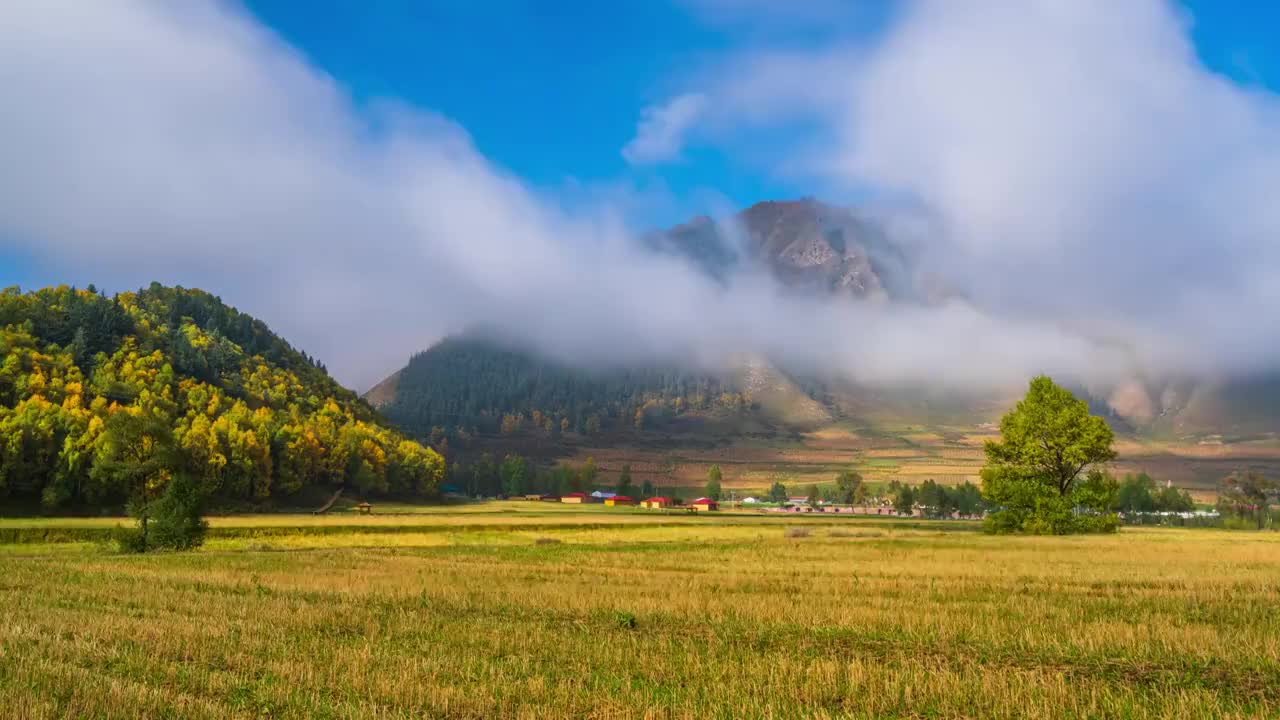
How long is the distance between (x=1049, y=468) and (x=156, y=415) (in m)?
74.4

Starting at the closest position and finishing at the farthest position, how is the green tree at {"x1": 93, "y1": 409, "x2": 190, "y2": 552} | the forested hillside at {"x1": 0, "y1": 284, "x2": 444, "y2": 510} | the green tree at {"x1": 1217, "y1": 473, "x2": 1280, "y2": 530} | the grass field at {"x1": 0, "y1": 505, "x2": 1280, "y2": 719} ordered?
the grass field at {"x1": 0, "y1": 505, "x2": 1280, "y2": 719} < the green tree at {"x1": 93, "y1": 409, "x2": 190, "y2": 552} < the forested hillside at {"x1": 0, "y1": 284, "x2": 444, "y2": 510} < the green tree at {"x1": 1217, "y1": 473, "x2": 1280, "y2": 530}

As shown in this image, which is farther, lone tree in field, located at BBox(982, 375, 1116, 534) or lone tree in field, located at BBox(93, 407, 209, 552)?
lone tree in field, located at BBox(982, 375, 1116, 534)

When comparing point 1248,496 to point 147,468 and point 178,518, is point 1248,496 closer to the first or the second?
point 178,518

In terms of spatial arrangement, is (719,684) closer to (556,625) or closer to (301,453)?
(556,625)

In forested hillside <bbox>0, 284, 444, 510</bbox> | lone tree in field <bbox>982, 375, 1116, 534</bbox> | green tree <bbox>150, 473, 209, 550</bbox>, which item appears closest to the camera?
green tree <bbox>150, 473, 209, 550</bbox>

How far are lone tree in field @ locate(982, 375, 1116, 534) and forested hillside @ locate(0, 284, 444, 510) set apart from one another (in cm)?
6912

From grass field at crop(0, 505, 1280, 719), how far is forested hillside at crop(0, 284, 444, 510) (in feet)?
122

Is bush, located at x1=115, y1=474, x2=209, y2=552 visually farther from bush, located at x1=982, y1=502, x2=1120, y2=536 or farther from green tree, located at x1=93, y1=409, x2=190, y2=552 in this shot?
bush, located at x1=982, y1=502, x2=1120, y2=536

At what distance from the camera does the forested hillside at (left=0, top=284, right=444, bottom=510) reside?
9794 centimetres

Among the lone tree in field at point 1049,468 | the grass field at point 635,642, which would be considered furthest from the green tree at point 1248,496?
the grass field at point 635,642

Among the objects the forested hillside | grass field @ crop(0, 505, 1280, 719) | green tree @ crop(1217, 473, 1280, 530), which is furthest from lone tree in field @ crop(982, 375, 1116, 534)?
green tree @ crop(1217, 473, 1280, 530)

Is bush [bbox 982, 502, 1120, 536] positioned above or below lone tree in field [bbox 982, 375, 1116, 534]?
below

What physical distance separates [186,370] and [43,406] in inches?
1968

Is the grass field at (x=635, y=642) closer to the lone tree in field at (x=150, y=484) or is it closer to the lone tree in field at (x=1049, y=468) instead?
the lone tree in field at (x=150, y=484)
